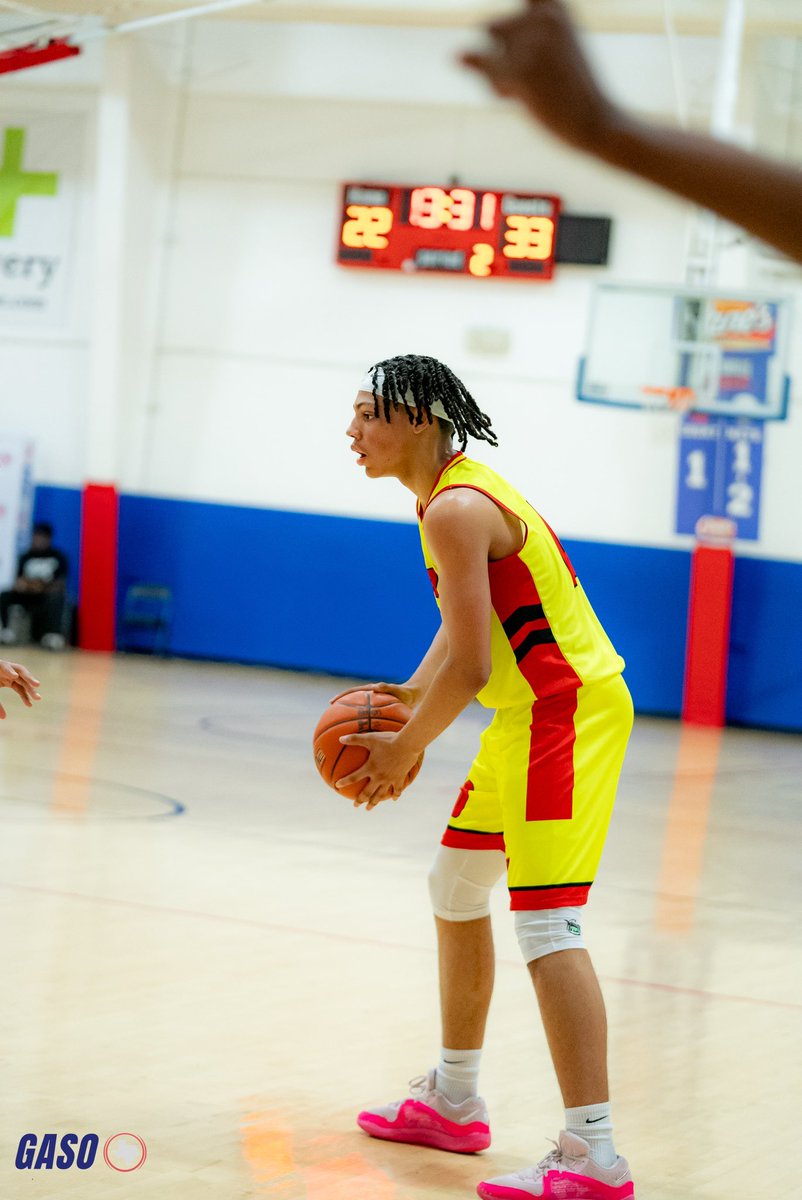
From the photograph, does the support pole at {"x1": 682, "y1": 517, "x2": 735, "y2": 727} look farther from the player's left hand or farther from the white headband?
the player's left hand

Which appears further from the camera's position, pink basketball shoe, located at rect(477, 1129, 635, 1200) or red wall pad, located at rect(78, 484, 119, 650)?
red wall pad, located at rect(78, 484, 119, 650)

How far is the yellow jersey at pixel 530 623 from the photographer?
3582 millimetres

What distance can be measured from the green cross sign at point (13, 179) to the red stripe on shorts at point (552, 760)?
1386cm

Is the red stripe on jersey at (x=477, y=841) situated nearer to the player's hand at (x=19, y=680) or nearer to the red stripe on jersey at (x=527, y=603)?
the red stripe on jersey at (x=527, y=603)

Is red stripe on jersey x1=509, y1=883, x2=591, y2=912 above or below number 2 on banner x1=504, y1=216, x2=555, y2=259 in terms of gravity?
below

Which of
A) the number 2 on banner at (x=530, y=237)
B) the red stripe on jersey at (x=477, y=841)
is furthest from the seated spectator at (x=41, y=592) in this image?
the red stripe on jersey at (x=477, y=841)

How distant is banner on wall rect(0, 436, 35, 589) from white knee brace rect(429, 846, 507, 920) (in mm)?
12279

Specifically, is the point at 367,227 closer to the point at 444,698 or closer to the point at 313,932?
the point at 313,932

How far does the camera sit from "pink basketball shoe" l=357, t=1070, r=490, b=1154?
12.4ft

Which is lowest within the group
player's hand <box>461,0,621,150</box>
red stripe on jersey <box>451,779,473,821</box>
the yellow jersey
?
red stripe on jersey <box>451,779,473,821</box>

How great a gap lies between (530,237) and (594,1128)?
39.3ft

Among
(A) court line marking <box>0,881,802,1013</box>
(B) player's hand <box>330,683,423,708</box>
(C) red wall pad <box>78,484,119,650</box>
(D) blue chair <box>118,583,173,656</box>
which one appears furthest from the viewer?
(D) blue chair <box>118,583,173,656</box>

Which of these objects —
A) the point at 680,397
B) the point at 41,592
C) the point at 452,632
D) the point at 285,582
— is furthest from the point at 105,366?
the point at 452,632

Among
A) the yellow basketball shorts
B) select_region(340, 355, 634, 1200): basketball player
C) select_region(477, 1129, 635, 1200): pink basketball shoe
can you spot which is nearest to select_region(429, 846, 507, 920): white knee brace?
select_region(340, 355, 634, 1200): basketball player
